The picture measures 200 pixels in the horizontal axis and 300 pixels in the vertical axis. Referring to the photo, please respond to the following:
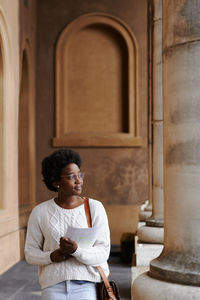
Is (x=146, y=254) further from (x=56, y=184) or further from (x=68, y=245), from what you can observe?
(x=68, y=245)

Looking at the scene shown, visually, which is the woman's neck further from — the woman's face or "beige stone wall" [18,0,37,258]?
"beige stone wall" [18,0,37,258]

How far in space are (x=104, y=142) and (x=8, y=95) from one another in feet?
15.2

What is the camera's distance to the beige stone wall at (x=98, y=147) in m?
15.2

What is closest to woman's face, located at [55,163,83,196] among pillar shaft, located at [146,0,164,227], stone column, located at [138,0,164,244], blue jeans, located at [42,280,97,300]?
blue jeans, located at [42,280,97,300]

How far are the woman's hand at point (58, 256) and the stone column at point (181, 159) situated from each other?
528 millimetres

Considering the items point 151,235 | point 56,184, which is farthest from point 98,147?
point 56,184

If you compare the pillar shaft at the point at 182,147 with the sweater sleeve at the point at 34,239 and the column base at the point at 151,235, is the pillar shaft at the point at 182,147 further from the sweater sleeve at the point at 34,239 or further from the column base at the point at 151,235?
the column base at the point at 151,235

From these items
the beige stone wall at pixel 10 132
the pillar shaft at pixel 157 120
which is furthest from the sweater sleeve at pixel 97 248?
the beige stone wall at pixel 10 132

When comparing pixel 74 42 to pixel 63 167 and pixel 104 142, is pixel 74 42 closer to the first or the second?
pixel 104 142

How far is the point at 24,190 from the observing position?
1421 cm

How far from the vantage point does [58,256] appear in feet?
8.59

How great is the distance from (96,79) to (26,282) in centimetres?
807

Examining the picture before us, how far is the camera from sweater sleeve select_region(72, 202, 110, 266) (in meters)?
2.61

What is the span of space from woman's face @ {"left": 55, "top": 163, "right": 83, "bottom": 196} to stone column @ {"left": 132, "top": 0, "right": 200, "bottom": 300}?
57 centimetres
